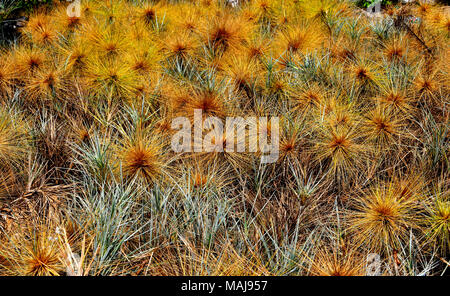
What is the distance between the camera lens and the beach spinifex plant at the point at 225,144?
1223 millimetres

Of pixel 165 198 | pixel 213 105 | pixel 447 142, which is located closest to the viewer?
pixel 165 198

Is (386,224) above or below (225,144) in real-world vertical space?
below

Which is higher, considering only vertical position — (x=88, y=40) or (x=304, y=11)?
(x=304, y=11)

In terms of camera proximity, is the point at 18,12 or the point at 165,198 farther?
the point at 18,12

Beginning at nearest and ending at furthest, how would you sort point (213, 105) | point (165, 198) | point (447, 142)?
point (165, 198) → point (447, 142) → point (213, 105)

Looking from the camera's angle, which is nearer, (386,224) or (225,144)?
(386,224)

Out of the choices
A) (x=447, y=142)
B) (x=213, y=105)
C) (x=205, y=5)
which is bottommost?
(x=447, y=142)

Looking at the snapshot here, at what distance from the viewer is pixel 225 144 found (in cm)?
158

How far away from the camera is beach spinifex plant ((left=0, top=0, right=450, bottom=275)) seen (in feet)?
4.01
